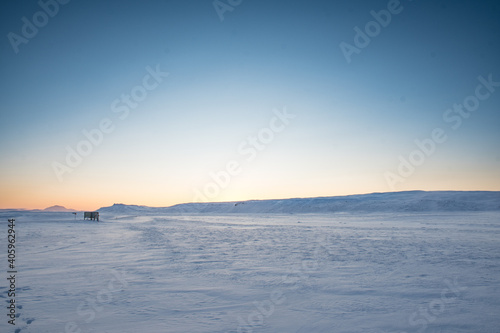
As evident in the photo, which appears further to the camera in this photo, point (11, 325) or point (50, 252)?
point (50, 252)

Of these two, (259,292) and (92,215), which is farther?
(92,215)

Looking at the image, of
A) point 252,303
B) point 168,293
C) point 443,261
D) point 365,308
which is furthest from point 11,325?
point 443,261

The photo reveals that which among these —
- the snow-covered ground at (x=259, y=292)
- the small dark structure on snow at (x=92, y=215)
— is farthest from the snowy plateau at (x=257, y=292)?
the small dark structure on snow at (x=92, y=215)

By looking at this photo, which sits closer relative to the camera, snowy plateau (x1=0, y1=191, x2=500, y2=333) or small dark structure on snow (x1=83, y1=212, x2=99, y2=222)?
snowy plateau (x1=0, y1=191, x2=500, y2=333)

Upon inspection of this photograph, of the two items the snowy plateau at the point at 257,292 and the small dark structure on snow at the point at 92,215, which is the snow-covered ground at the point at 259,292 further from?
the small dark structure on snow at the point at 92,215

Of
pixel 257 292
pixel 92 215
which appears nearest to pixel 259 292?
pixel 257 292

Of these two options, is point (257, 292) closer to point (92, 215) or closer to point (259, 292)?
point (259, 292)

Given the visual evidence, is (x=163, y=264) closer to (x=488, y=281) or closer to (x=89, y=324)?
(x=89, y=324)

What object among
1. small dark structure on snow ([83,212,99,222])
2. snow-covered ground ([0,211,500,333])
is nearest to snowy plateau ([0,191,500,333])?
snow-covered ground ([0,211,500,333])

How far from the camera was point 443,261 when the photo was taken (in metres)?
8.26

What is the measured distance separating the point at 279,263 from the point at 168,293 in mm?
3771

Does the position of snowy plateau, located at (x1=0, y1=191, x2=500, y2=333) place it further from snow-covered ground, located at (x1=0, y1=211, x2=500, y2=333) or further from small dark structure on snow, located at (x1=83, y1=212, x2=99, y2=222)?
small dark structure on snow, located at (x1=83, y1=212, x2=99, y2=222)

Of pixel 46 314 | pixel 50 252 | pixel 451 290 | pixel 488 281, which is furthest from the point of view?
pixel 50 252

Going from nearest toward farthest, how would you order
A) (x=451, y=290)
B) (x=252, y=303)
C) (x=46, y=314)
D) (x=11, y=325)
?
1. (x=11, y=325)
2. (x=46, y=314)
3. (x=252, y=303)
4. (x=451, y=290)
